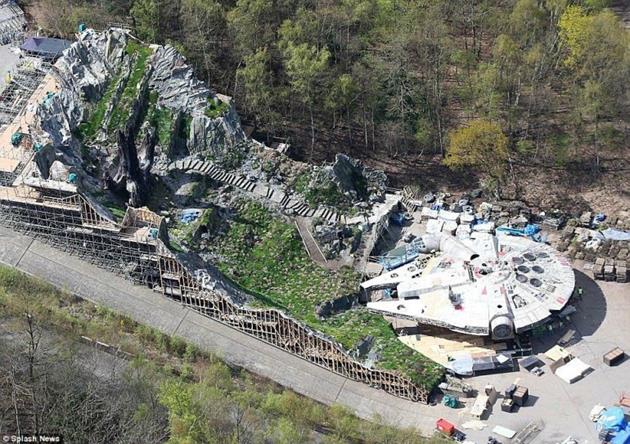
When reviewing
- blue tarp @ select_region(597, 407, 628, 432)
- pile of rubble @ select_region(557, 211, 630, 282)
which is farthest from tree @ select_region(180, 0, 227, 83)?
blue tarp @ select_region(597, 407, 628, 432)

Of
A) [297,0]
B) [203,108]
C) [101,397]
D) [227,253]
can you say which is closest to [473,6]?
[297,0]

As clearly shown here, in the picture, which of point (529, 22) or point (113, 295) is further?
point (529, 22)

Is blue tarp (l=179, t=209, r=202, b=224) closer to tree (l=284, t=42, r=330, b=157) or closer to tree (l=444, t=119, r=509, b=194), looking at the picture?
tree (l=284, t=42, r=330, b=157)

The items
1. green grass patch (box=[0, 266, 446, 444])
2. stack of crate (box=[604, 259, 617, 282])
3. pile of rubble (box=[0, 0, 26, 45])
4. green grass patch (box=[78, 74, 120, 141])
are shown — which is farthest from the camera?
pile of rubble (box=[0, 0, 26, 45])

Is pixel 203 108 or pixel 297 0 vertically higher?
pixel 297 0

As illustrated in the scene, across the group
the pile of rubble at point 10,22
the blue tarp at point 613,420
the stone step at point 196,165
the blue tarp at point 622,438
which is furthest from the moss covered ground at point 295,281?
the pile of rubble at point 10,22

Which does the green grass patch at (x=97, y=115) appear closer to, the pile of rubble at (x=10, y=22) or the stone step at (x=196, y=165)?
the stone step at (x=196, y=165)

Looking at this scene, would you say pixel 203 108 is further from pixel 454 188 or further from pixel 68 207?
pixel 454 188
